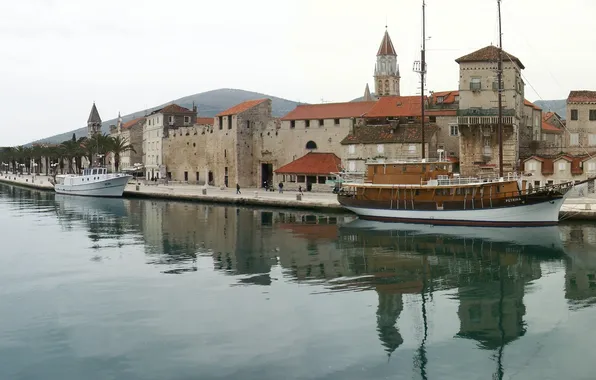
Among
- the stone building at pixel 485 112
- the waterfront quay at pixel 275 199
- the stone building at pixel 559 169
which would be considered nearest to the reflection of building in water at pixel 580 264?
the waterfront quay at pixel 275 199

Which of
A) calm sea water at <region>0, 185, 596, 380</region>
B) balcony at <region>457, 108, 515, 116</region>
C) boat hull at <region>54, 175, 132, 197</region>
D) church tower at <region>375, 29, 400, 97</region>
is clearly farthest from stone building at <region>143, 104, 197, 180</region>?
calm sea water at <region>0, 185, 596, 380</region>

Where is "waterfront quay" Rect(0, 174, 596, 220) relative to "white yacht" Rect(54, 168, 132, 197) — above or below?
below

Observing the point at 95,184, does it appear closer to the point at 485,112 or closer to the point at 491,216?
the point at 485,112

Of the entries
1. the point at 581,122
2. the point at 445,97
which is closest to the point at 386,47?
the point at 445,97

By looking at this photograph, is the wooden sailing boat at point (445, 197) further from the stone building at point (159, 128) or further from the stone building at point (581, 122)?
the stone building at point (159, 128)

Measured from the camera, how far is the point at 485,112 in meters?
47.9

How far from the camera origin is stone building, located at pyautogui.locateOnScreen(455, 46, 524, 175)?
156 ft

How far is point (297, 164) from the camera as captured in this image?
57.0 m

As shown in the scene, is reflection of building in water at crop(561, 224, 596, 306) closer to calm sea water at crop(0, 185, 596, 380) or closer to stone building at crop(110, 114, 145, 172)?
calm sea water at crop(0, 185, 596, 380)

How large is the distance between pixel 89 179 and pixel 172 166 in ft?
35.2

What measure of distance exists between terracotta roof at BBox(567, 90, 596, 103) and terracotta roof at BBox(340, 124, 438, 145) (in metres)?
10.4

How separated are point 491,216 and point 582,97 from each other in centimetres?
1874

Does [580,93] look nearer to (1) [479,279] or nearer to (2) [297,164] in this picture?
(2) [297,164]

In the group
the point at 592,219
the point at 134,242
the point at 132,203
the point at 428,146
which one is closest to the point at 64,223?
the point at 134,242
